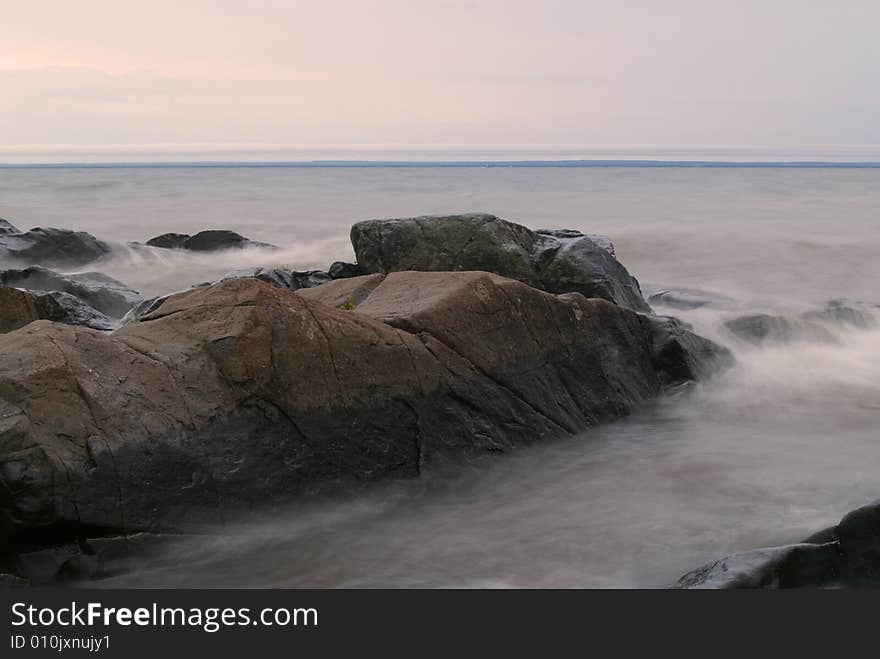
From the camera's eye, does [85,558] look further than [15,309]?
No

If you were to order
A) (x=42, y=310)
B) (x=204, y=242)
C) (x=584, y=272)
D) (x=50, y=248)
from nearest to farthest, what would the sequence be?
1. (x=42, y=310)
2. (x=584, y=272)
3. (x=50, y=248)
4. (x=204, y=242)

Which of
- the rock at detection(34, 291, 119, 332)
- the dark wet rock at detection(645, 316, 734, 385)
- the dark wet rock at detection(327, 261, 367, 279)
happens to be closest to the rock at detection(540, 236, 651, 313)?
the dark wet rock at detection(645, 316, 734, 385)

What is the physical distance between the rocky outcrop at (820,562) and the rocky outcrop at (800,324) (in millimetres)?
7188

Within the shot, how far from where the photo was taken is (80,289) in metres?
12.7

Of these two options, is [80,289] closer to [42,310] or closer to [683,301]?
[42,310]

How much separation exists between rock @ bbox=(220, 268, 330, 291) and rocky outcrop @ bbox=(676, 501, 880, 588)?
24.4 feet

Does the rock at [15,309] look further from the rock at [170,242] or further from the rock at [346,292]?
the rock at [170,242]

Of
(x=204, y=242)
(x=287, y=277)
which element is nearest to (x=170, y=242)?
(x=204, y=242)

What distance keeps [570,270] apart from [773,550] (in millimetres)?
5948

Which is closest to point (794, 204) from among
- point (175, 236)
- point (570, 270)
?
point (175, 236)

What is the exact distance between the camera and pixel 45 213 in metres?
47.7

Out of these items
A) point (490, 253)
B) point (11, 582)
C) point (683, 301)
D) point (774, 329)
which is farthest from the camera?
point (683, 301)

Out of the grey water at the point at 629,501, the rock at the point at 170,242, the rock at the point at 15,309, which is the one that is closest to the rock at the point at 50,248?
the rock at the point at 170,242

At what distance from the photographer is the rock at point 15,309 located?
378 inches
